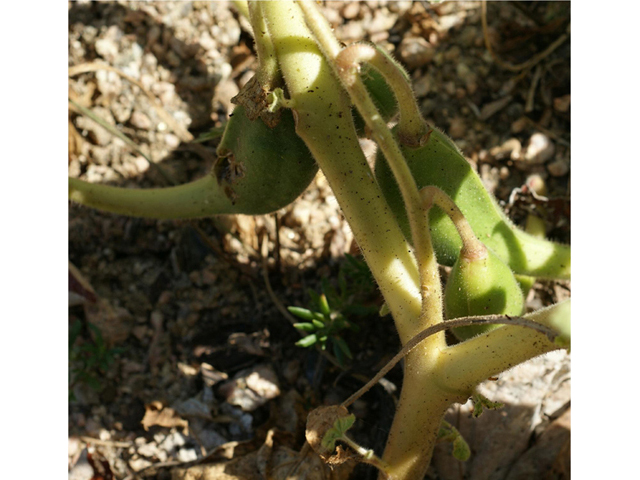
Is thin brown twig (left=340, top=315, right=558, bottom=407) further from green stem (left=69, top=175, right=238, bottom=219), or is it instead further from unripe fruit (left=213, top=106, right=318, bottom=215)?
green stem (left=69, top=175, right=238, bottom=219)

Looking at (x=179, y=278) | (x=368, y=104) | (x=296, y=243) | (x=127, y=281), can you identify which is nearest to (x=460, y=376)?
(x=368, y=104)

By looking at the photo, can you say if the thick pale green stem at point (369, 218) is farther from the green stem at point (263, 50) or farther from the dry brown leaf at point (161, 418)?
the dry brown leaf at point (161, 418)

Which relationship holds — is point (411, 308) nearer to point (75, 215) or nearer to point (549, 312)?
point (549, 312)

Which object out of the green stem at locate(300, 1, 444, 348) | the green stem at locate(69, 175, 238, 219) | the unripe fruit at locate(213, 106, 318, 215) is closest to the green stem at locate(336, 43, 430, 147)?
the green stem at locate(300, 1, 444, 348)

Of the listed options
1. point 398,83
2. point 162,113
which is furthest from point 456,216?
point 162,113

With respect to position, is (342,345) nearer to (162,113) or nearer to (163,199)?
(163,199)

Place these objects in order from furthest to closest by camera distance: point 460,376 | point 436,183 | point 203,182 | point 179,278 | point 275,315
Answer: point 179,278
point 275,315
point 203,182
point 436,183
point 460,376
